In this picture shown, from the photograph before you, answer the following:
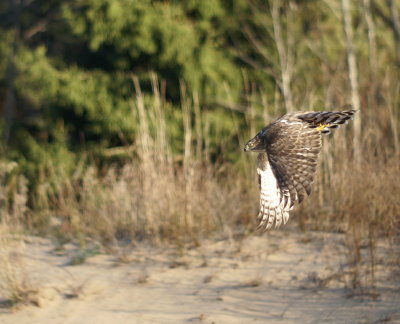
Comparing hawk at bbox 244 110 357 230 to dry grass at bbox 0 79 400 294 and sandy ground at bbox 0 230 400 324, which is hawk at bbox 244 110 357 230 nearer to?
sandy ground at bbox 0 230 400 324

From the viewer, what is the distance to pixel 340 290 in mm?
5121

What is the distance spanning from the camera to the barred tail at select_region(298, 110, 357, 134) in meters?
4.40

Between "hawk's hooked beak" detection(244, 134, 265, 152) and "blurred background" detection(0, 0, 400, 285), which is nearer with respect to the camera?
"hawk's hooked beak" detection(244, 134, 265, 152)

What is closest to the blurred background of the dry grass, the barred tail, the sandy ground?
the dry grass

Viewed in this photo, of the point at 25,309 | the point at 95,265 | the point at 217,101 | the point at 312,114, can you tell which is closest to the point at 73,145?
the point at 217,101

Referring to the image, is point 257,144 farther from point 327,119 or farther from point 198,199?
point 198,199

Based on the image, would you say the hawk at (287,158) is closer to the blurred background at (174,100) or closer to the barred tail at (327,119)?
the barred tail at (327,119)

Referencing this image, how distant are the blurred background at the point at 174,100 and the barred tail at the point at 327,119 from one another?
2.04 metres

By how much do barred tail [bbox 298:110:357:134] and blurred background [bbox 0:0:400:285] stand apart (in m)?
2.04

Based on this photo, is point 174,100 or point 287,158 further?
point 174,100

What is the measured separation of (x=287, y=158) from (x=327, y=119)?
0.39m

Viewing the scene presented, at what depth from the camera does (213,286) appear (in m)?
5.50

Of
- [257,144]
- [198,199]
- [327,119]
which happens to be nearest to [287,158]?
[257,144]

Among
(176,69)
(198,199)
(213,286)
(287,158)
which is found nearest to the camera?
(287,158)
